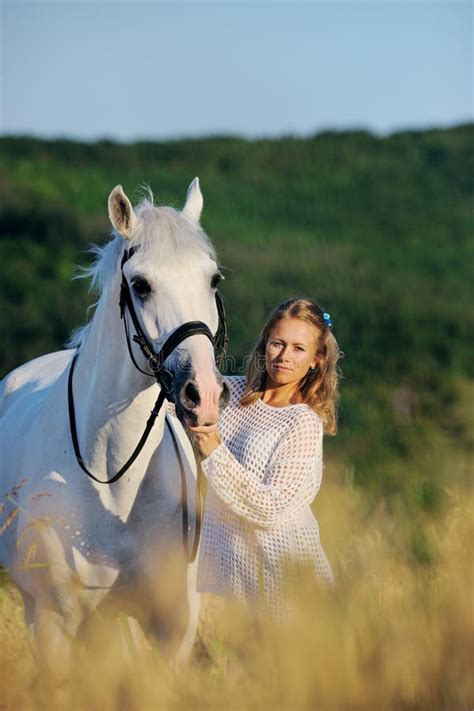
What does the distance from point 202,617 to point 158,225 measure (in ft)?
5.55

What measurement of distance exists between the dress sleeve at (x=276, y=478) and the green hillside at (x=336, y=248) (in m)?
1.54

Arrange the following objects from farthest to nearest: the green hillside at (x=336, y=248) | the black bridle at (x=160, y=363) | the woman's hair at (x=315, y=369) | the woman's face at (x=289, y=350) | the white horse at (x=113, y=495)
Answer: the green hillside at (x=336, y=248), the woman's hair at (x=315, y=369), the woman's face at (x=289, y=350), the white horse at (x=113, y=495), the black bridle at (x=160, y=363)

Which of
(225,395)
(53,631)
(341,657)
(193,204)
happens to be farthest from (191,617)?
(341,657)

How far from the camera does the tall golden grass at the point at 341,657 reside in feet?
7.50

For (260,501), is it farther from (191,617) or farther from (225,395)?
(191,617)

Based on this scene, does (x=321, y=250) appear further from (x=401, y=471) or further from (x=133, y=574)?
(x=133, y=574)

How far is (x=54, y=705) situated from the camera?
8.27ft

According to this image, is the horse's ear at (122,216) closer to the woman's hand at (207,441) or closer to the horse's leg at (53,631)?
the woman's hand at (207,441)

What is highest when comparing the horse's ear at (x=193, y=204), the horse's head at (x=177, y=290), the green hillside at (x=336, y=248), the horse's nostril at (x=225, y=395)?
the horse's ear at (x=193, y=204)

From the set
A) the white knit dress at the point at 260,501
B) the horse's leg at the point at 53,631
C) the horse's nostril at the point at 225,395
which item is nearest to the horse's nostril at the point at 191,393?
the horse's nostril at the point at 225,395

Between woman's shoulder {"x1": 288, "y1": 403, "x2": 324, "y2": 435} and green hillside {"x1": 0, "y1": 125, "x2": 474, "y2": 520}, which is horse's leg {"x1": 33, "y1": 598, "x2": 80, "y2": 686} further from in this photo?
green hillside {"x1": 0, "y1": 125, "x2": 474, "y2": 520}

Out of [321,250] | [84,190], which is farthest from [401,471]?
[84,190]

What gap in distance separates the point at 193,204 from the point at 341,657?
2259 millimetres

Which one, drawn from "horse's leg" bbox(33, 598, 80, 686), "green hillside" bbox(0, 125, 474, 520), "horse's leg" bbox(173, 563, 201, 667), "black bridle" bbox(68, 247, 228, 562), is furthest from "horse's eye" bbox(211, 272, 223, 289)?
"green hillside" bbox(0, 125, 474, 520)
